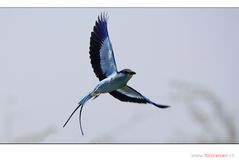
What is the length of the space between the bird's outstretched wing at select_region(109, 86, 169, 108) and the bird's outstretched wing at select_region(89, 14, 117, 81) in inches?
10.0

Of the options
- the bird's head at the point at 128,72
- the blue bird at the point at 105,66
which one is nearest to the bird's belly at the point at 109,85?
the blue bird at the point at 105,66

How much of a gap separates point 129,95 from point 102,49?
640mm

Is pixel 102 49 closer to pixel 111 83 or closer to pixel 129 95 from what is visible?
pixel 111 83

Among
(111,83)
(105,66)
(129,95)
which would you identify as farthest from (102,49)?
(129,95)

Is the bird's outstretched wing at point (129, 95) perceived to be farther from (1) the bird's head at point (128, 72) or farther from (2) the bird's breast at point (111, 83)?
(1) the bird's head at point (128, 72)

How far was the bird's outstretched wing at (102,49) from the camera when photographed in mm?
7488

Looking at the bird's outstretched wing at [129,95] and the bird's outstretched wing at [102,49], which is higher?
the bird's outstretched wing at [102,49]

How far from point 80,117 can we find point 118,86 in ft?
2.05

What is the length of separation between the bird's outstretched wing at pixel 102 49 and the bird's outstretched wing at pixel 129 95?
10.0 inches

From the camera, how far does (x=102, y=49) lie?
7.50 meters

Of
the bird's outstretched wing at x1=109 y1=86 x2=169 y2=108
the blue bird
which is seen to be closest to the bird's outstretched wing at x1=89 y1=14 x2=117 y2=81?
the blue bird
